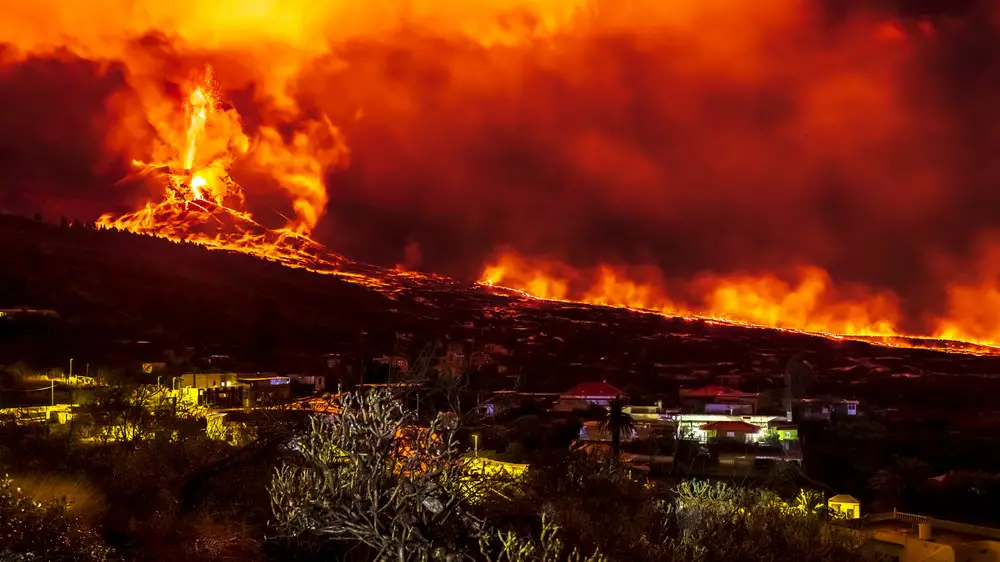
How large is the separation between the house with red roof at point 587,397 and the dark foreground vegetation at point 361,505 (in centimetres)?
1418

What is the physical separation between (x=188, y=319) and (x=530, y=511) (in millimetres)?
38132

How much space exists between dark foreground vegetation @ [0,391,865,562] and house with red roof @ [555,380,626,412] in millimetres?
14178

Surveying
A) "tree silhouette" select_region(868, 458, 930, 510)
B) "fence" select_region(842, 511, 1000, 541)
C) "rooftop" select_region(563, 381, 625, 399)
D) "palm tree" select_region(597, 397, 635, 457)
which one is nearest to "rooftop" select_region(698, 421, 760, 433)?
"palm tree" select_region(597, 397, 635, 457)

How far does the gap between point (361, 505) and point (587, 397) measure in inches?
1081

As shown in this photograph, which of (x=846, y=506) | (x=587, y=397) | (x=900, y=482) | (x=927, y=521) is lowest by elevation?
(x=927, y=521)

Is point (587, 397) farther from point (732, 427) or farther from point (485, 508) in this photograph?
point (485, 508)

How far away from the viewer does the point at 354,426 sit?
8.19 m

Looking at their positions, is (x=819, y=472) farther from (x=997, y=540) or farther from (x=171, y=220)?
(x=171, y=220)

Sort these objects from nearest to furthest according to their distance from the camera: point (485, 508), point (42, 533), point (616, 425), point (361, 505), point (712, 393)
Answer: point (361, 505)
point (42, 533)
point (485, 508)
point (616, 425)
point (712, 393)

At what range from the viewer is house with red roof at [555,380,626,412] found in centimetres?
3375

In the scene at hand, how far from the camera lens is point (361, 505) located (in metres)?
7.89

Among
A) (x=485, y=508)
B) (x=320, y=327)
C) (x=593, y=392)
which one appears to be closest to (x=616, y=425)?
(x=593, y=392)

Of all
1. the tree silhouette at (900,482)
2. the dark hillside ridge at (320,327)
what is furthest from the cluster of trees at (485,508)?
the dark hillside ridge at (320,327)

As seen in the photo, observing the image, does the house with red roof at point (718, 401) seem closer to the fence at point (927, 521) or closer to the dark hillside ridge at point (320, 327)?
the dark hillside ridge at point (320, 327)
